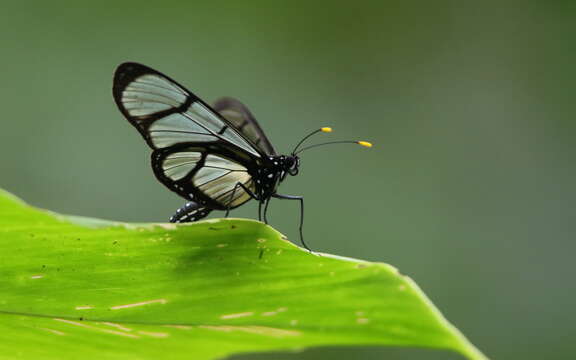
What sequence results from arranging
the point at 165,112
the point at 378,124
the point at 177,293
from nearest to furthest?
1. the point at 177,293
2. the point at 165,112
3. the point at 378,124

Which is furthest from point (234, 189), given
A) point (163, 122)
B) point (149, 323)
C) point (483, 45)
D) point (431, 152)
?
point (483, 45)

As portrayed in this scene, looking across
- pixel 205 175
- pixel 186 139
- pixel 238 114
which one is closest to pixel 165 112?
pixel 186 139

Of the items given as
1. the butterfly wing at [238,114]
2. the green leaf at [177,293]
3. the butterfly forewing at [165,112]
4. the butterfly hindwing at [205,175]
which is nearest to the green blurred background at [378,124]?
the butterfly wing at [238,114]

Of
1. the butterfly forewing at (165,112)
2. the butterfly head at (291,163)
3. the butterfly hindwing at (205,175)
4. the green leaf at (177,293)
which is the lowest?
the green leaf at (177,293)

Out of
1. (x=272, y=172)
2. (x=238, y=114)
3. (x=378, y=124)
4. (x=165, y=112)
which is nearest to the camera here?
(x=165, y=112)

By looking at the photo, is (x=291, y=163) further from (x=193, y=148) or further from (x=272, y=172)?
(x=193, y=148)

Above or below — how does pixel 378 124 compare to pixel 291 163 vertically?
above

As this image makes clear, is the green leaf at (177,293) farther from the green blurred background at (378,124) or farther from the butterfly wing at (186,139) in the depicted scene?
the green blurred background at (378,124)
